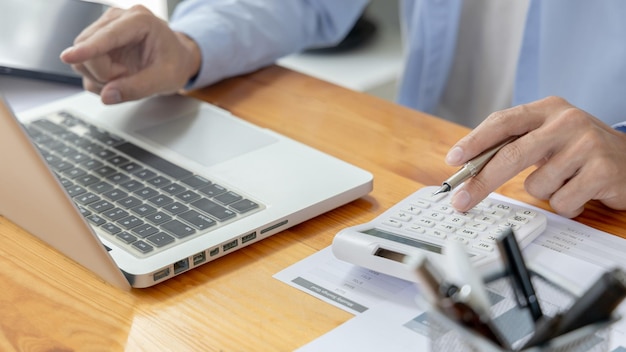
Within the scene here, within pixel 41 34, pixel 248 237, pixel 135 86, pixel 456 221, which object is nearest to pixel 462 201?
pixel 456 221

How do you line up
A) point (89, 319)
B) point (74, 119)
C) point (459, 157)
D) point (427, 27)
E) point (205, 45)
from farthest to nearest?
1. point (427, 27)
2. point (205, 45)
3. point (74, 119)
4. point (459, 157)
5. point (89, 319)

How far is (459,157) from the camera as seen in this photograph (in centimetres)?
73

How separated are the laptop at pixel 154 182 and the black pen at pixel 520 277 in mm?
293

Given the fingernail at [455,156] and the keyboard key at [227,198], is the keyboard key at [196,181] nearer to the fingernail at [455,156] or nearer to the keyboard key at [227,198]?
the keyboard key at [227,198]

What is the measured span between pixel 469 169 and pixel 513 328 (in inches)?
10.0

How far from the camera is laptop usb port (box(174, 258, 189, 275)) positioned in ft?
2.20

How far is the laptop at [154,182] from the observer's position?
638 millimetres

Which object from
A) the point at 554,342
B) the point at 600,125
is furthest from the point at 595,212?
the point at 554,342

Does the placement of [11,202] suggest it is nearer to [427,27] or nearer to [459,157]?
[459,157]

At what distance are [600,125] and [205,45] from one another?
1.60 ft

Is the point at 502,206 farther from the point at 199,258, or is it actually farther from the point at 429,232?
the point at 199,258

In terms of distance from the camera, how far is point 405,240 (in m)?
0.68

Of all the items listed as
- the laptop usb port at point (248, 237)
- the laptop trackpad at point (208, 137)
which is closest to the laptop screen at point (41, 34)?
the laptop trackpad at point (208, 137)

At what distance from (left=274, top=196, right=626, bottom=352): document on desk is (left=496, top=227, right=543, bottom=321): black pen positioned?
0.26 ft
